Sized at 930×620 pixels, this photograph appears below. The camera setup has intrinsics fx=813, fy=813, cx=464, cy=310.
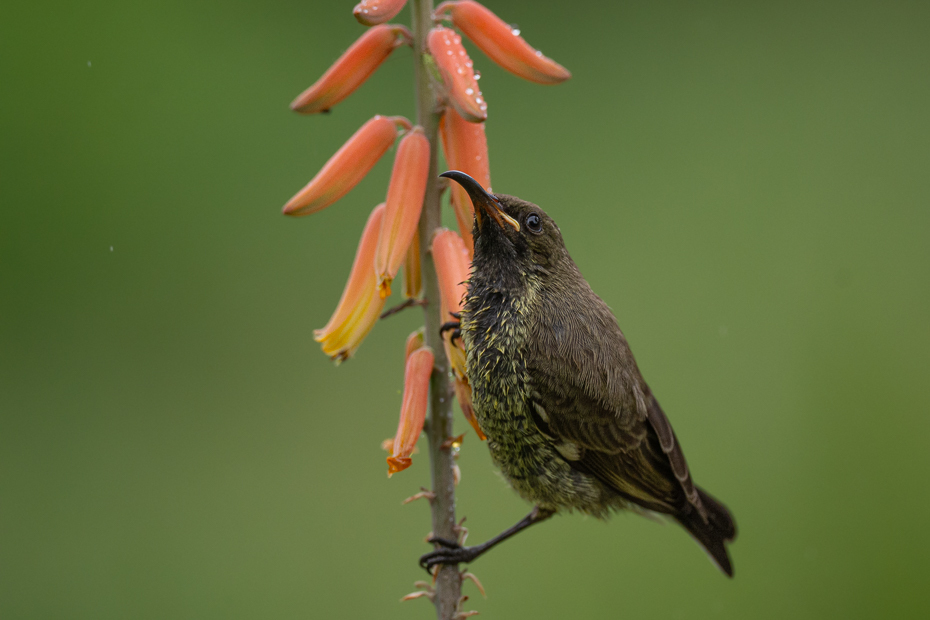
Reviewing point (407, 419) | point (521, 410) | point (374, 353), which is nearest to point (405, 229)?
point (407, 419)

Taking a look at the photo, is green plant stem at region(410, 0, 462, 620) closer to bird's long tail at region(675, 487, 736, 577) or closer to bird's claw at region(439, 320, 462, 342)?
bird's claw at region(439, 320, 462, 342)

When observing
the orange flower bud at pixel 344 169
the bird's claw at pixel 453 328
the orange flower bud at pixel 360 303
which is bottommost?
the bird's claw at pixel 453 328

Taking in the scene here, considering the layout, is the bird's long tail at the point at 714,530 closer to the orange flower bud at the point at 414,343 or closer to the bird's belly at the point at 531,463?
the bird's belly at the point at 531,463

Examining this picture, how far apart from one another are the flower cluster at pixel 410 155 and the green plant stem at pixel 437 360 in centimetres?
2

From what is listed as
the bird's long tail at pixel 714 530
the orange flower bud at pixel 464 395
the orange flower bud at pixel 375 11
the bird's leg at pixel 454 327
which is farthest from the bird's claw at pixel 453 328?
the bird's long tail at pixel 714 530

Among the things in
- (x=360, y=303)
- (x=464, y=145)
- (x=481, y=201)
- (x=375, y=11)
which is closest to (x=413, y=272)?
(x=360, y=303)

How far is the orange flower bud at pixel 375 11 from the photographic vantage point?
1753 mm

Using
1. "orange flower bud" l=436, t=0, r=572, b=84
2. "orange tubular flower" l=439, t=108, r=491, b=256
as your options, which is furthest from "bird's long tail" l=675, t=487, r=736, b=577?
"orange flower bud" l=436, t=0, r=572, b=84

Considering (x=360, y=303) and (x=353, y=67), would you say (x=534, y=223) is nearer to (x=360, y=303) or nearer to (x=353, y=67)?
(x=360, y=303)

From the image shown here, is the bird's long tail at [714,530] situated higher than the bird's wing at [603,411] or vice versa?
the bird's wing at [603,411]

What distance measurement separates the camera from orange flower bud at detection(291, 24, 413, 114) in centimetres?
192

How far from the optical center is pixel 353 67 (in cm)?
193

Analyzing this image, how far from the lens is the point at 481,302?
2355 millimetres

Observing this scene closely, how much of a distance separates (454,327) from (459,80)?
0.66 meters
